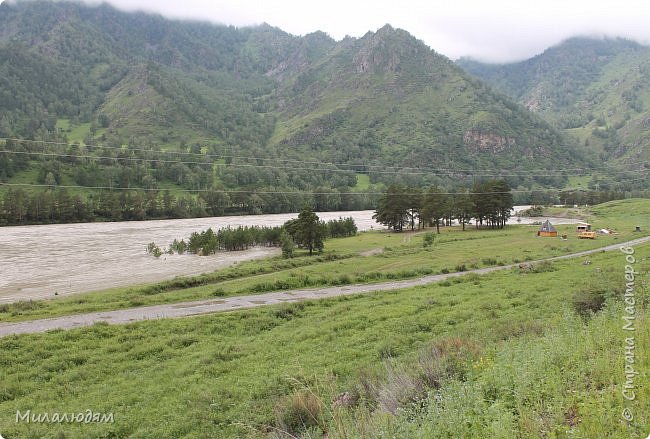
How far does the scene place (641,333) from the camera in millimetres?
8461

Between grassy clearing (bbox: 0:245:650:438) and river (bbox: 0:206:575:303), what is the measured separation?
28.2 m

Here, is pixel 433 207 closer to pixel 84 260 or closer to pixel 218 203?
pixel 84 260

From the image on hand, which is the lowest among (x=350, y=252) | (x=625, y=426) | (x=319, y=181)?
(x=350, y=252)

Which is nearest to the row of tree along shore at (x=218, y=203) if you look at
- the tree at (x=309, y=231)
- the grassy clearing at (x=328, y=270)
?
the tree at (x=309, y=231)

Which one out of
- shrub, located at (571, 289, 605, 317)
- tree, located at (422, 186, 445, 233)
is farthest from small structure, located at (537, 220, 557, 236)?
Answer: shrub, located at (571, 289, 605, 317)

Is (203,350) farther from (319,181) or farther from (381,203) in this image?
(319,181)

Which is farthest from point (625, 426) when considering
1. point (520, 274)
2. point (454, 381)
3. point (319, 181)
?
point (319, 181)

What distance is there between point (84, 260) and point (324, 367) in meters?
61.2

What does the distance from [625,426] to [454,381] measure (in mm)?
3584

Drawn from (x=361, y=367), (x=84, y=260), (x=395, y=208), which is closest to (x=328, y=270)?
(x=361, y=367)

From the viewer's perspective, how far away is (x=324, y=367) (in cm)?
1443

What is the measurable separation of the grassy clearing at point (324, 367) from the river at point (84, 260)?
28.2 m

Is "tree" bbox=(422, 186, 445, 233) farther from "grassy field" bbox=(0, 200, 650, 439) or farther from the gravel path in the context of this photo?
"grassy field" bbox=(0, 200, 650, 439)

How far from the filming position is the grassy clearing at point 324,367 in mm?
7152
